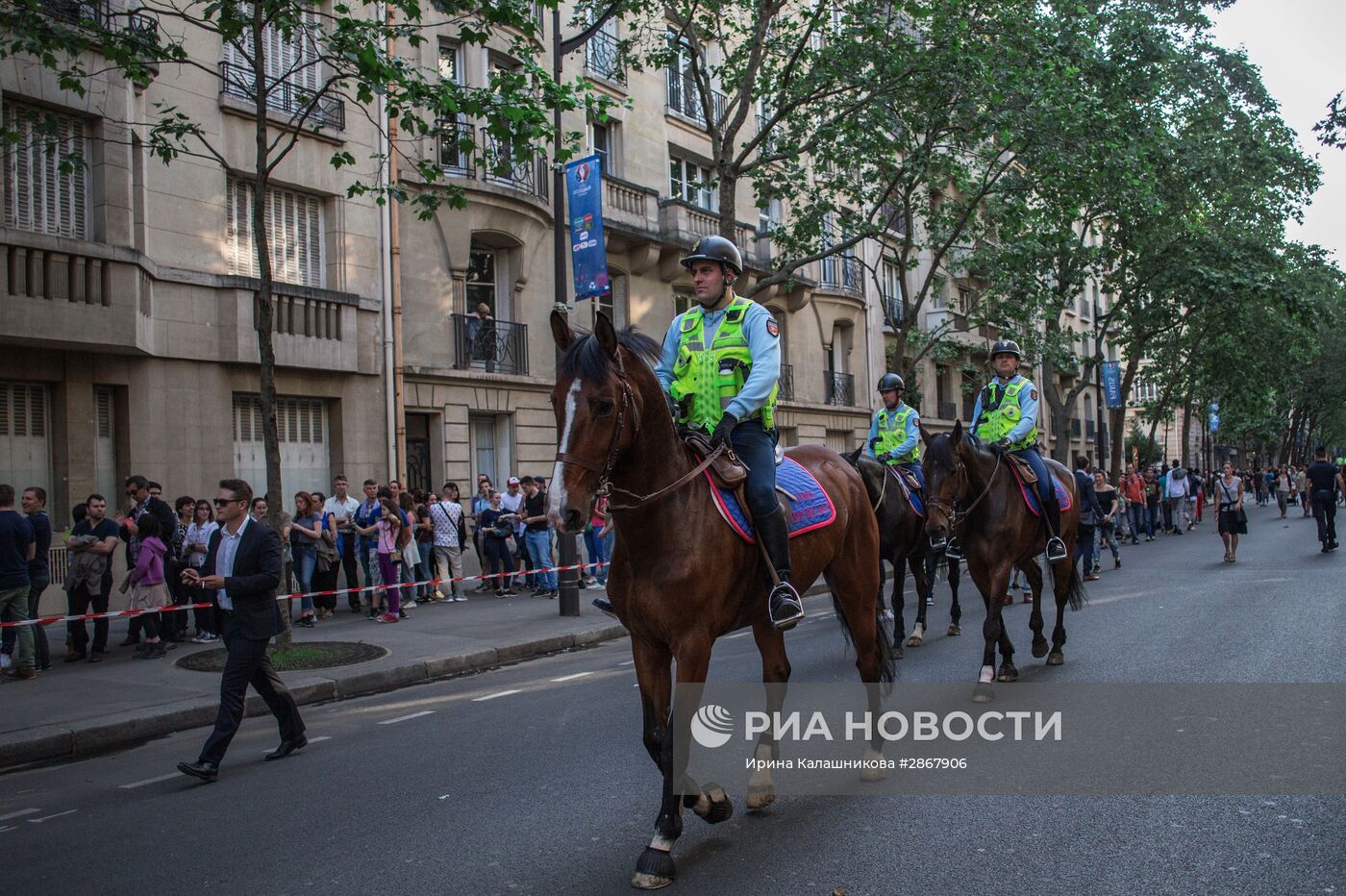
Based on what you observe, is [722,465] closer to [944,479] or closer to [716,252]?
[716,252]

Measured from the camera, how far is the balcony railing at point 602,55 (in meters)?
24.5

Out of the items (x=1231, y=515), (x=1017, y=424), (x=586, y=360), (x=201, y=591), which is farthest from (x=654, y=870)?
(x=1231, y=515)

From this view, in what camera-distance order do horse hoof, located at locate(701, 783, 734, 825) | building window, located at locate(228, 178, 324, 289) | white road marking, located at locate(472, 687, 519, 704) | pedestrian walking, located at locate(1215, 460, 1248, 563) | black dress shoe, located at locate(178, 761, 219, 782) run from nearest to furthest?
horse hoof, located at locate(701, 783, 734, 825) < black dress shoe, located at locate(178, 761, 219, 782) < white road marking, located at locate(472, 687, 519, 704) < building window, located at locate(228, 178, 324, 289) < pedestrian walking, located at locate(1215, 460, 1248, 563)

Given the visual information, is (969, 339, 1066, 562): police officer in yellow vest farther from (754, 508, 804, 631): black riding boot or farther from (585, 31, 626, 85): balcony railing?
(585, 31, 626, 85): balcony railing

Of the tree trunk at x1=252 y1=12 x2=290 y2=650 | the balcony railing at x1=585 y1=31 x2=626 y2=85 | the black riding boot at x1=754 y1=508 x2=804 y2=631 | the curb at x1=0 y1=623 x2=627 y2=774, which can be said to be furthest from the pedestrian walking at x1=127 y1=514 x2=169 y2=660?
the balcony railing at x1=585 y1=31 x2=626 y2=85

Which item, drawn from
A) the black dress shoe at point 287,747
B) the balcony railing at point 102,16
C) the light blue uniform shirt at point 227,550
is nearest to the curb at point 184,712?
the black dress shoe at point 287,747

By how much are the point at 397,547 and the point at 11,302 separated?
6.07 metres

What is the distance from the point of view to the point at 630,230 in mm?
24234

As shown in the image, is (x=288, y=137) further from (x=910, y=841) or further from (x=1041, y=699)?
(x=910, y=841)

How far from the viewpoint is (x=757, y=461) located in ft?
16.7

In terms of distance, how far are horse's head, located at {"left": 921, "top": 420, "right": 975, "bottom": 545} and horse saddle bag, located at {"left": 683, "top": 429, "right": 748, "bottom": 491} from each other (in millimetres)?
3626

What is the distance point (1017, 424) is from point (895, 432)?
230 cm

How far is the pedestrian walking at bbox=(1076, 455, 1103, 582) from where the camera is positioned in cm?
1533

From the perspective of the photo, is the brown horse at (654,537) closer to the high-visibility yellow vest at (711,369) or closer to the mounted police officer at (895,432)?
the high-visibility yellow vest at (711,369)
